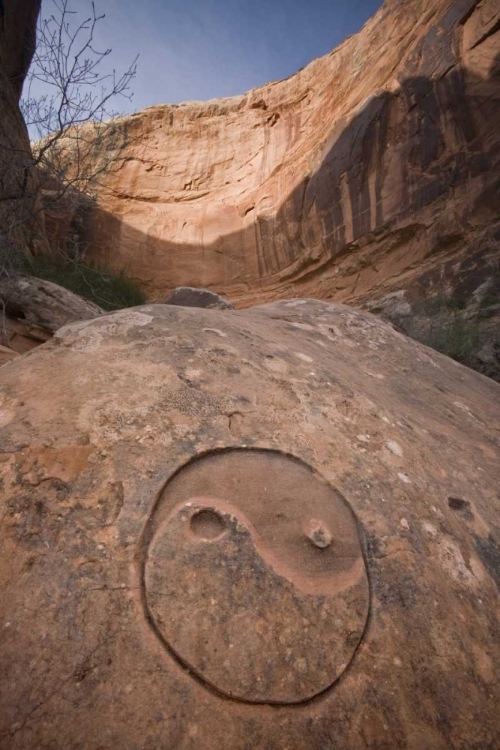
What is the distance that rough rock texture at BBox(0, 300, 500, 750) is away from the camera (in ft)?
2.40

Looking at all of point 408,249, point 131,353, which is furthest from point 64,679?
point 408,249

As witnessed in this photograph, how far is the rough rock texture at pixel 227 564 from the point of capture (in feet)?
2.40

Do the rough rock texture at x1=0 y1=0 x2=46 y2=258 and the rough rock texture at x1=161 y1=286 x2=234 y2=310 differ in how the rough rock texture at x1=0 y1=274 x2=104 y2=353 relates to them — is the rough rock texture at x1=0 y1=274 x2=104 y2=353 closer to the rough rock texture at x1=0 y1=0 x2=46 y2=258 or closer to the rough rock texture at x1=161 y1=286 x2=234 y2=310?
the rough rock texture at x1=0 y1=0 x2=46 y2=258

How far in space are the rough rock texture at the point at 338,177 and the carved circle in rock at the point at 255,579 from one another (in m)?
6.46

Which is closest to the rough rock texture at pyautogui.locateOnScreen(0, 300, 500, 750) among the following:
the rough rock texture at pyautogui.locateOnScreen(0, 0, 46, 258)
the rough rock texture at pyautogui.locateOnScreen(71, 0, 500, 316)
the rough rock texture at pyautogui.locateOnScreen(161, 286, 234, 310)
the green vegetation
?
the rough rock texture at pyautogui.locateOnScreen(0, 0, 46, 258)

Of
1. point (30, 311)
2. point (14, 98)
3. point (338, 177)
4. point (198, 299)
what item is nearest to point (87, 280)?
point (14, 98)

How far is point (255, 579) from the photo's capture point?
90 centimetres

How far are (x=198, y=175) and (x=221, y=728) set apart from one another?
526 inches

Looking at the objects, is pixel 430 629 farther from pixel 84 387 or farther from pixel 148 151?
pixel 148 151

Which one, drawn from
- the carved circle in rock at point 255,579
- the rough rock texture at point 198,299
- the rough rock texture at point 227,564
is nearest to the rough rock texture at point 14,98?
the rough rock texture at point 198,299

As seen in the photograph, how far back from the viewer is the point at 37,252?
25.9ft

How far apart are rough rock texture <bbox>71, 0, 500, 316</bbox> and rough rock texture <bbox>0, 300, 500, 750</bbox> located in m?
6.18

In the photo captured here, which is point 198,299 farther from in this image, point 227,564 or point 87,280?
point 227,564

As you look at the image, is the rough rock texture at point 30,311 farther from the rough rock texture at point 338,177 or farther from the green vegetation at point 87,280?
the rough rock texture at point 338,177
